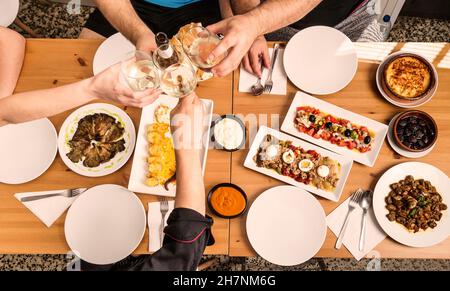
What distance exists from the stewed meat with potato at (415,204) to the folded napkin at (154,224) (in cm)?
96

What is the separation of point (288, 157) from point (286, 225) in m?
0.30

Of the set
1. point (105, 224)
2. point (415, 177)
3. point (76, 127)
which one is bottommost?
point (105, 224)

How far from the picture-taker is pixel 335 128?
1.59 m

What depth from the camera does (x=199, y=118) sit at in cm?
143

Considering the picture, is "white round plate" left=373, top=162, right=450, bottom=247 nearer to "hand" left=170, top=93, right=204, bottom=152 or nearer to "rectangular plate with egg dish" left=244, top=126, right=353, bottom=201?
"rectangular plate with egg dish" left=244, top=126, right=353, bottom=201

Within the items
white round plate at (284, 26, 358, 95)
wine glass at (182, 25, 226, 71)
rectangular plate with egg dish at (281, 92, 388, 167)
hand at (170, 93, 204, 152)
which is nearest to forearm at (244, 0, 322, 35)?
white round plate at (284, 26, 358, 95)

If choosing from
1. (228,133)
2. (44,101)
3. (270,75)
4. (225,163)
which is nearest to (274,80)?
(270,75)

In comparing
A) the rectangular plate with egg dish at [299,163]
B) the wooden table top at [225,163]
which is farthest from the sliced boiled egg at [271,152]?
the wooden table top at [225,163]

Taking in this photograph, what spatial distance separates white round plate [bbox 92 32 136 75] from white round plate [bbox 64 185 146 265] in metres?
0.59

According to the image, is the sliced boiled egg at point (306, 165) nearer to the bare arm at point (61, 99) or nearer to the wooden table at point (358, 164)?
the wooden table at point (358, 164)

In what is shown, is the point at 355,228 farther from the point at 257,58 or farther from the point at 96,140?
the point at 96,140

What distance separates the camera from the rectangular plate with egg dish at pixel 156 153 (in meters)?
1.55

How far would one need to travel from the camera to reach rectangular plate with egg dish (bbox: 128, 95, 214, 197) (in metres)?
1.55

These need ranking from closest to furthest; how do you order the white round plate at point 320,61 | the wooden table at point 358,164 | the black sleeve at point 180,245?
the black sleeve at point 180,245 < the wooden table at point 358,164 < the white round plate at point 320,61
